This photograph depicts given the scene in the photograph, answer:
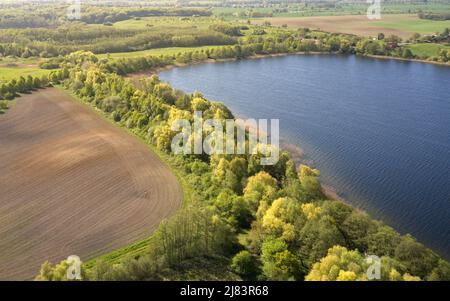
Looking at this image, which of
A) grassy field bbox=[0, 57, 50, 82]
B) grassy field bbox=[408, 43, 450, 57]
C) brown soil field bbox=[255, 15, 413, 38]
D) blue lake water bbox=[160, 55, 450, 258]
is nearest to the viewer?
blue lake water bbox=[160, 55, 450, 258]

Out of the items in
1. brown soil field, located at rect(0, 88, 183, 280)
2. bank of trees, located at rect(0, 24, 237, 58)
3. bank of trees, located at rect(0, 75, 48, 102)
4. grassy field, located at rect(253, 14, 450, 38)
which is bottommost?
brown soil field, located at rect(0, 88, 183, 280)

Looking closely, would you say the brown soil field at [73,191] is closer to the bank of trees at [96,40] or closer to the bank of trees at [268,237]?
the bank of trees at [268,237]

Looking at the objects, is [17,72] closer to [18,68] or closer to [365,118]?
[18,68]

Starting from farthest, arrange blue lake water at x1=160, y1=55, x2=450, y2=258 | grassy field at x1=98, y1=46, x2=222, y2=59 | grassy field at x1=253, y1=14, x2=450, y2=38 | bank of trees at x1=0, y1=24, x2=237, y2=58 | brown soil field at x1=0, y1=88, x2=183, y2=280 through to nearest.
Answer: grassy field at x1=253, y1=14, x2=450, y2=38 → grassy field at x1=98, y1=46, x2=222, y2=59 → bank of trees at x1=0, y1=24, x2=237, y2=58 → blue lake water at x1=160, y1=55, x2=450, y2=258 → brown soil field at x1=0, y1=88, x2=183, y2=280

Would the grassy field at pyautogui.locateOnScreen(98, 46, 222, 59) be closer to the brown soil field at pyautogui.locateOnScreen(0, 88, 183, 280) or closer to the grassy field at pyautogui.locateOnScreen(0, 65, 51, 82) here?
the grassy field at pyautogui.locateOnScreen(0, 65, 51, 82)

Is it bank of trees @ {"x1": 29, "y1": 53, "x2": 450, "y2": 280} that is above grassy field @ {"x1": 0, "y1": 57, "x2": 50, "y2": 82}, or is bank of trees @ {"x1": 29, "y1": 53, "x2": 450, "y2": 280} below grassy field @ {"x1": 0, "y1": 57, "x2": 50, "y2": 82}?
below

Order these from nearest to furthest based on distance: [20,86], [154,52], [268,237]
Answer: [268,237] → [20,86] → [154,52]

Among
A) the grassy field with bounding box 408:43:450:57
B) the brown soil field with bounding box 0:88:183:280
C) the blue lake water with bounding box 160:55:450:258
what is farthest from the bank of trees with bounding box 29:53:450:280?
the grassy field with bounding box 408:43:450:57

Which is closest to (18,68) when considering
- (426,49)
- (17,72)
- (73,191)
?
(17,72)
